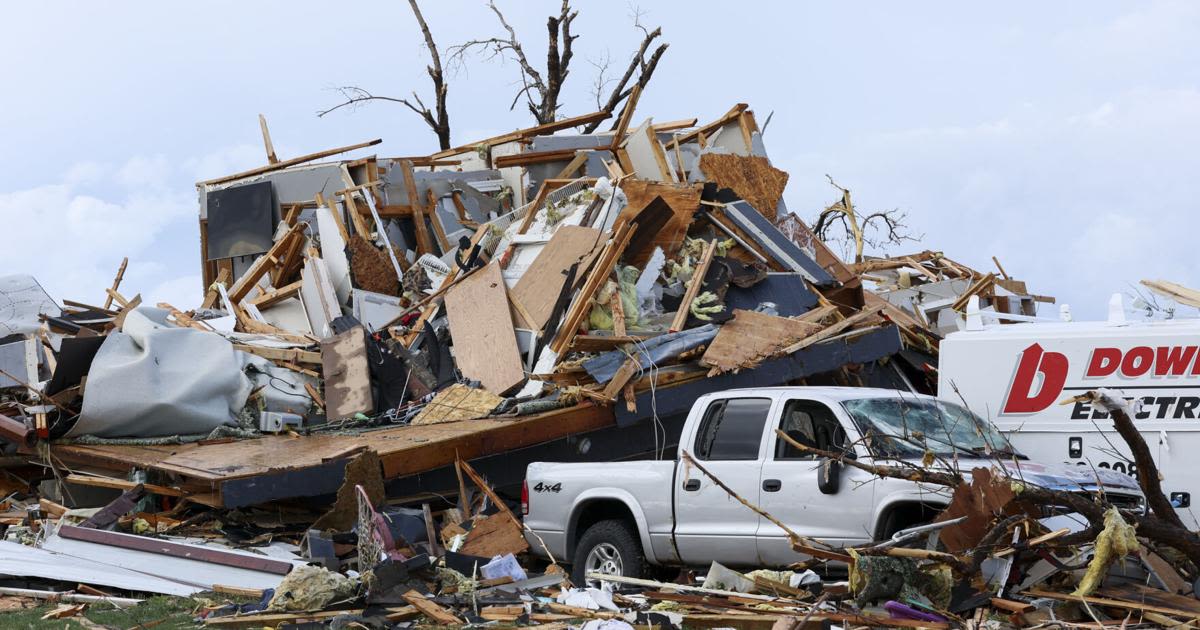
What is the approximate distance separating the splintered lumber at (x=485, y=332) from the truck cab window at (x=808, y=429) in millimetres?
6072

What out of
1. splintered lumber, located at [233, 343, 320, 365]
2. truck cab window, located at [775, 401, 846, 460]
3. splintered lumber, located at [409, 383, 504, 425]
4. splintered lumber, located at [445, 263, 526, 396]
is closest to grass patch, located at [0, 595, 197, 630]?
truck cab window, located at [775, 401, 846, 460]

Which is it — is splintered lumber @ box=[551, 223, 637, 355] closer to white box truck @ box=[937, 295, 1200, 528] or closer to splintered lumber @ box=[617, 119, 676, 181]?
splintered lumber @ box=[617, 119, 676, 181]

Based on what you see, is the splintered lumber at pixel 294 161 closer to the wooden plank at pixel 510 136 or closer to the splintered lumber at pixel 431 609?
the wooden plank at pixel 510 136

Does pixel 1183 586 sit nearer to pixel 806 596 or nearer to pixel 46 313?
pixel 806 596

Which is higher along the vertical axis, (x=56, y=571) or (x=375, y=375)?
(x=375, y=375)

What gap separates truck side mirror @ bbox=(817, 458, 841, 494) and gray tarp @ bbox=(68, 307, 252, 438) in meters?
9.02

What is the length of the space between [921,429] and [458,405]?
6933 mm

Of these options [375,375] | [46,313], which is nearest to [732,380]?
[375,375]

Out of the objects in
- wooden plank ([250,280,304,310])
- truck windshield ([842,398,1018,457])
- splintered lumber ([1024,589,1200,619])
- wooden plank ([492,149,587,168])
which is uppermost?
wooden plank ([492,149,587,168])

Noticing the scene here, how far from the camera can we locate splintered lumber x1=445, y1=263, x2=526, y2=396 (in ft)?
51.4

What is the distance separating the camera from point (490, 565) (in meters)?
10.5

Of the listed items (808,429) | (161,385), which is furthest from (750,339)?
(161,385)

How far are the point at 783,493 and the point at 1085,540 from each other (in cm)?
224

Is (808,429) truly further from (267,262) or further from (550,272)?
(267,262)
